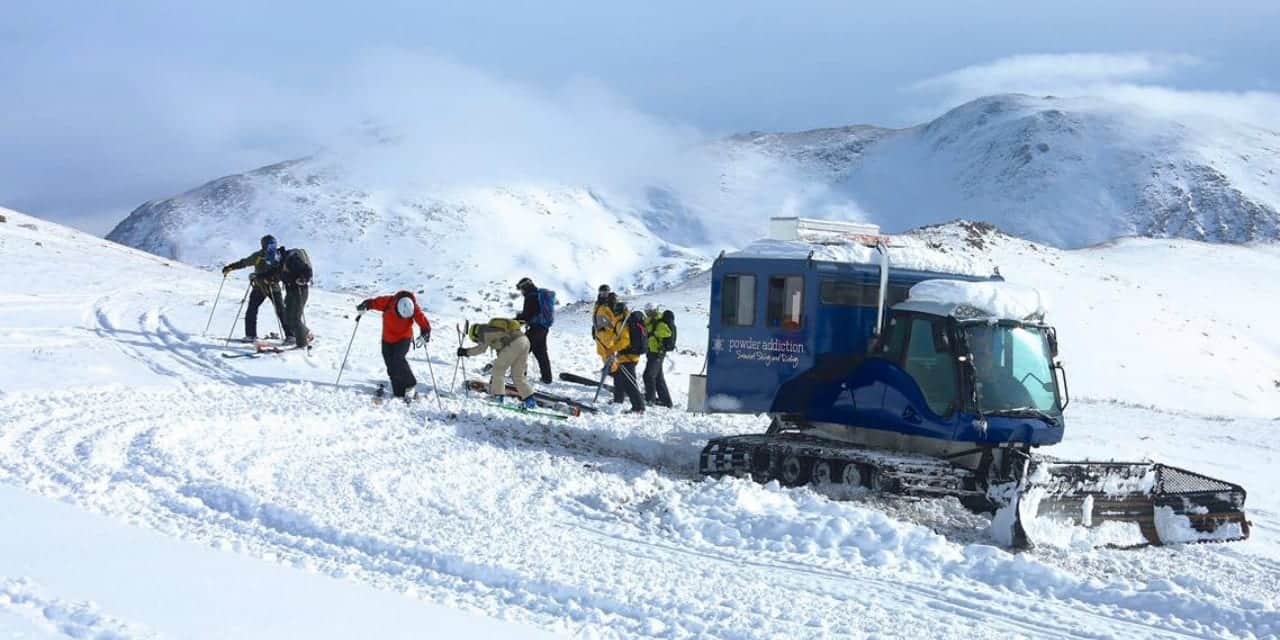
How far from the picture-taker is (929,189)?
154625 millimetres

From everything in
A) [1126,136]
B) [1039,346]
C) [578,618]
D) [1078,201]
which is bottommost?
[578,618]

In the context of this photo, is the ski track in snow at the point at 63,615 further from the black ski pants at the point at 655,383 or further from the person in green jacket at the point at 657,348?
the black ski pants at the point at 655,383

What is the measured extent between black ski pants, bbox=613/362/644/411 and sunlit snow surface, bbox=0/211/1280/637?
1.53ft

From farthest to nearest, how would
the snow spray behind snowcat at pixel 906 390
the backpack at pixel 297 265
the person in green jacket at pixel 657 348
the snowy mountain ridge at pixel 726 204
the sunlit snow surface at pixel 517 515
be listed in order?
the snowy mountain ridge at pixel 726 204 < the backpack at pixel 297 265 < the person in green jacket at pixel 657 348 < the snow spray behind snowcat at pixel 906 390 < the sunlit snow surface at pixel 517 515

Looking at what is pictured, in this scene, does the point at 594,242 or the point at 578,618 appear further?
the point at 594,242

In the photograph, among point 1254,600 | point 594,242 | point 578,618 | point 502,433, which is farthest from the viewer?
point 594,242

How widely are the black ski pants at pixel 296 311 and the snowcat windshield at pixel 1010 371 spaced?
1098cm

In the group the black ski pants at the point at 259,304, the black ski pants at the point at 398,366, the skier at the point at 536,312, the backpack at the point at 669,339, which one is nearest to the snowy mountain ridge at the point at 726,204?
the black ski pants at the point at 259,304

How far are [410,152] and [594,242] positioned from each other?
46.9 m

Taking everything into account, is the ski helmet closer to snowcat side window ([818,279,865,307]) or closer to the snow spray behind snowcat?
the snow spray behind snowcat

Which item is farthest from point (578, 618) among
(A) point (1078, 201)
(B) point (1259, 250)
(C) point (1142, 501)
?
(A) point (1078, 201)

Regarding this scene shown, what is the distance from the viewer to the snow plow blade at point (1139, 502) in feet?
35.0

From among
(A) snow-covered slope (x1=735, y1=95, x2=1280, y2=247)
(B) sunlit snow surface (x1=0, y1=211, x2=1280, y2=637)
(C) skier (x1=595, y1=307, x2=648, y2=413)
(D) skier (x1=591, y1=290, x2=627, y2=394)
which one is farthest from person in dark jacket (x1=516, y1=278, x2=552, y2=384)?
(A) snow-covered slope (x1=735, y1=95, x2=1280, y2=247)

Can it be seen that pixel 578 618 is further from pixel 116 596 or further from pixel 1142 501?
pixel 1142 501
